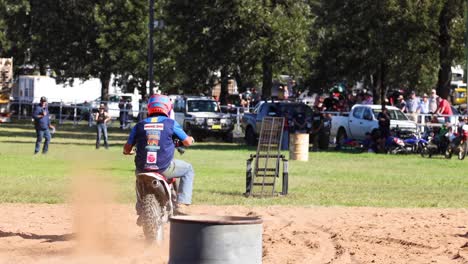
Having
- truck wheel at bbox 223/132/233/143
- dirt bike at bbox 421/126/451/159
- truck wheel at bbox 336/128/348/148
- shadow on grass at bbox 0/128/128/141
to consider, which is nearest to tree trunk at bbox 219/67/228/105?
shadow on grass at bbox 0/128/128/141

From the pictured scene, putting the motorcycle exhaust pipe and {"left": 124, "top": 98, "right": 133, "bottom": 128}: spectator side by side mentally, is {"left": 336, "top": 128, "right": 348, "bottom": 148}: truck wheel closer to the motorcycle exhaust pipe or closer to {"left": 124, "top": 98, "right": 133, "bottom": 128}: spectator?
{"left": 124, "top": 98, "right": 133, "bottom": 128}: spectator

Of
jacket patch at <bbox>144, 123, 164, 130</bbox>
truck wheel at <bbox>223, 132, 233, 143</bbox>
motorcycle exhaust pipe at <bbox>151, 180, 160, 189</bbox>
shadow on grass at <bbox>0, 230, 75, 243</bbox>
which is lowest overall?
shadow on grass at <bbox>0, 230, 75, 243</bbox>

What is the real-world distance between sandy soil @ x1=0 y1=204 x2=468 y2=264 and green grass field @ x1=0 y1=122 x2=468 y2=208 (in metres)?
0.79

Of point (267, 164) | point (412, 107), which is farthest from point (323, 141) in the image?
point (267, 164)

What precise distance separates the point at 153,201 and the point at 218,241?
3452mm

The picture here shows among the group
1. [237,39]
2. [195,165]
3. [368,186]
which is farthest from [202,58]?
[368,186]

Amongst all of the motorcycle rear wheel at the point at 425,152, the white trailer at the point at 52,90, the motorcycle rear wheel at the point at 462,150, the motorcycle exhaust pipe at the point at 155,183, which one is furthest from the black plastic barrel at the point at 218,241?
the white trailer at the point at 52,90

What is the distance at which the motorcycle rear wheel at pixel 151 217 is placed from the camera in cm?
Result: 1283

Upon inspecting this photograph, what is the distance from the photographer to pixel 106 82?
71375 millimetres

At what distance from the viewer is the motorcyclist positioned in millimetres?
13023

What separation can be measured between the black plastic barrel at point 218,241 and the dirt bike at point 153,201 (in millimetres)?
3098

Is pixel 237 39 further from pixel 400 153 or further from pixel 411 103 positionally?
pixel 400 153

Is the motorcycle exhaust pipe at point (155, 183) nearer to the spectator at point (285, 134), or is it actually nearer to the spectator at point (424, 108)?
the spectator at point (285, 134)

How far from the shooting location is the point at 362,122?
1599 inches
